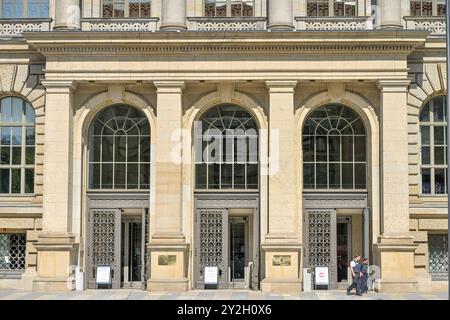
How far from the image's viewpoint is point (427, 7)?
33.2 m

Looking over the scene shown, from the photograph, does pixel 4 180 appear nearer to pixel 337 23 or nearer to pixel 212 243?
pixel 212 243

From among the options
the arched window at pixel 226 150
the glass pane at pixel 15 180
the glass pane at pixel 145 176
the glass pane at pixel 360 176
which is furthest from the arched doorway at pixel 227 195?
the glass pane at pixel 15 180

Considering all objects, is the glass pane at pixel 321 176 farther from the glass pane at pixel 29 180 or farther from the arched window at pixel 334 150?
the glass pane at pixel 29 180

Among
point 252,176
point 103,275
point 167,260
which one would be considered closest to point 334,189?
point 252,176

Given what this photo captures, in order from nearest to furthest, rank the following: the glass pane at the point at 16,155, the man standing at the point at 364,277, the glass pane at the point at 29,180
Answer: the man standing at the point at 364,277 → the glass pane at the point at 29,180 → the glass pane at the point at 16,155

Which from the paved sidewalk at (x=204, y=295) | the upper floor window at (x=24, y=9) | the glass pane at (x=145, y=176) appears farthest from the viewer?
the upper floor window at (x=24, y=9)

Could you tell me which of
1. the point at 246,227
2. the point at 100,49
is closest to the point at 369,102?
the point at 246,227

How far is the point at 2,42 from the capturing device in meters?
32.9

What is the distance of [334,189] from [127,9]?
11622mm

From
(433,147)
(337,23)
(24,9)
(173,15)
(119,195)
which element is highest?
(24,9)

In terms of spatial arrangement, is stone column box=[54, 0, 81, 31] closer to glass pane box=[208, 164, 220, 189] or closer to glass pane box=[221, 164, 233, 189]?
glass pane box=[208, 164, 220, 189]

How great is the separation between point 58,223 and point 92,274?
2725 mm

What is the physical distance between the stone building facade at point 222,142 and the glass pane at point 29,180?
4 cm

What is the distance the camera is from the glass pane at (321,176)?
32781mm
